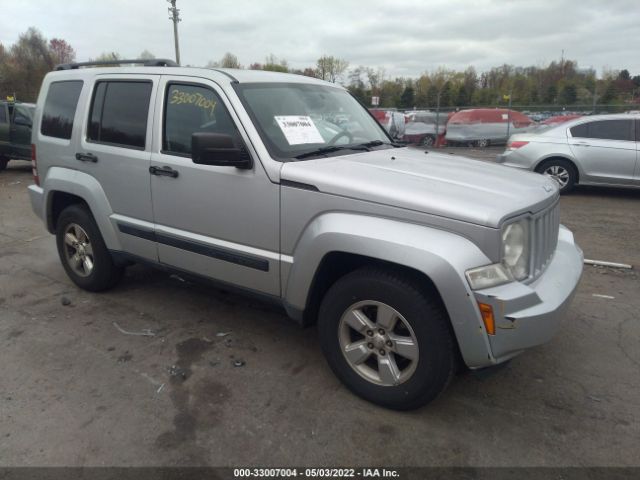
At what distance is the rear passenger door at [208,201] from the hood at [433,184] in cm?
33

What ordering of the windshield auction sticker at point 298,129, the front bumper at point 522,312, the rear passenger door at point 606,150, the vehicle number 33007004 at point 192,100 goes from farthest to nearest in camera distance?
the rear passenger door at point 606,150, the vehicle number 33007004 at point 192,100, the windshield auction sticker at point 298,129, the front bumper at point 522,312

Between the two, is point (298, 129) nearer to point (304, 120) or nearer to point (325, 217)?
point (304, 120)

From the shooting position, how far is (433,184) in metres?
2.81

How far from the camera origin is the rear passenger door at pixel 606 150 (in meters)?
8.73

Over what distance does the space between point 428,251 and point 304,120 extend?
1474mm

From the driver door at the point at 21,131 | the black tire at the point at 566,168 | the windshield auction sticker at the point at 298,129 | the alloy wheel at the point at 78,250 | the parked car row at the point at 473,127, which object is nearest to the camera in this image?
the windshield auction sticker at the point at 298,129

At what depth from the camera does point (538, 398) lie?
3.05 m

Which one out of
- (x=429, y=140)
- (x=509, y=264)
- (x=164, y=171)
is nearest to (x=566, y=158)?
(x=509, y=264)

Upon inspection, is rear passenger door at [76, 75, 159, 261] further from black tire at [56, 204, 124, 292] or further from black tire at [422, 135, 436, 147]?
black tire at [422, 135, 436, 147]

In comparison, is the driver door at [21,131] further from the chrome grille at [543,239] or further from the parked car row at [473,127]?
the chrome grille at [543,239]

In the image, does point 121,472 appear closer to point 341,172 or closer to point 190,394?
point 190,394

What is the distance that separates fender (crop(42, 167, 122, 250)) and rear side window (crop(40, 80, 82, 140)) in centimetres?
36

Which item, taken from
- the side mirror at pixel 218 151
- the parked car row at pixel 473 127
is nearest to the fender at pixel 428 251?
the side mirror at pixel 218 151

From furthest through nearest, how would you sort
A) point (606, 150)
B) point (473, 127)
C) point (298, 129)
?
point (473, 127) < point (606, 150) < point (298, 129)
